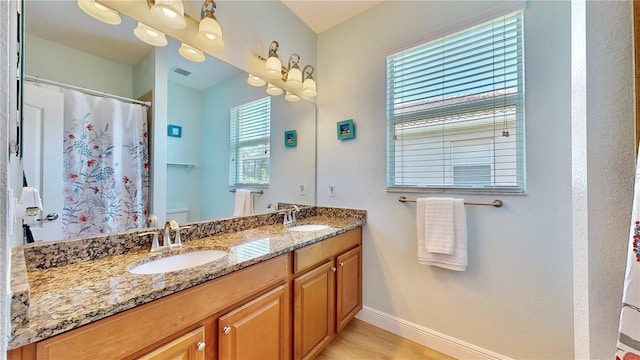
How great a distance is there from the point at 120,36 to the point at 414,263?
225 centimetres

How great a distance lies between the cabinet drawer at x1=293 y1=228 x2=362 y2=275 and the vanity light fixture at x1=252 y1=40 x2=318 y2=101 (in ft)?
4.20

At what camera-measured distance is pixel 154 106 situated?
1.31 meters

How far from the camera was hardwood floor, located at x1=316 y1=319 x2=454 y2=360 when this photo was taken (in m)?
1.66

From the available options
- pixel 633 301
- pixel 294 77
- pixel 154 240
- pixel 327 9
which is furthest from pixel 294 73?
pixel 633 301

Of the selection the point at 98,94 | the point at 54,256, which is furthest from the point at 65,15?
the point at 54,256

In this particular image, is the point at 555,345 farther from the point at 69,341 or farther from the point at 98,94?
the point at 98,94

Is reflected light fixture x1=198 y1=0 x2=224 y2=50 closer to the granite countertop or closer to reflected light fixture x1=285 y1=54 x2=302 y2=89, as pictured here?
reflected light fixture x1=285 y1=54 x2=302 y2=89

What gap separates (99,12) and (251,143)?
1.05 metres

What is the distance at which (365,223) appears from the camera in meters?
2.05

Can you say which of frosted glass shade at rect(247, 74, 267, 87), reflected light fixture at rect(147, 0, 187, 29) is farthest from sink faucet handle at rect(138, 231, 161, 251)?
frosted glass shade at rect(247, 74, 267, 87)

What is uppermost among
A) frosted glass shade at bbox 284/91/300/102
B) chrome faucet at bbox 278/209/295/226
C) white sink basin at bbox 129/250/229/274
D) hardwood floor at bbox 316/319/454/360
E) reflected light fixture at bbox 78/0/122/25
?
reflected light fixture at bbox 78/0/122/25

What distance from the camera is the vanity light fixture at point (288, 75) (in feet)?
6.05

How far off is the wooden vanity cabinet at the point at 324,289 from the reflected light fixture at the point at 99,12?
4.83ft

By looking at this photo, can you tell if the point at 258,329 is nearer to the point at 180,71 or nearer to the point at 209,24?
the point at 180,71
